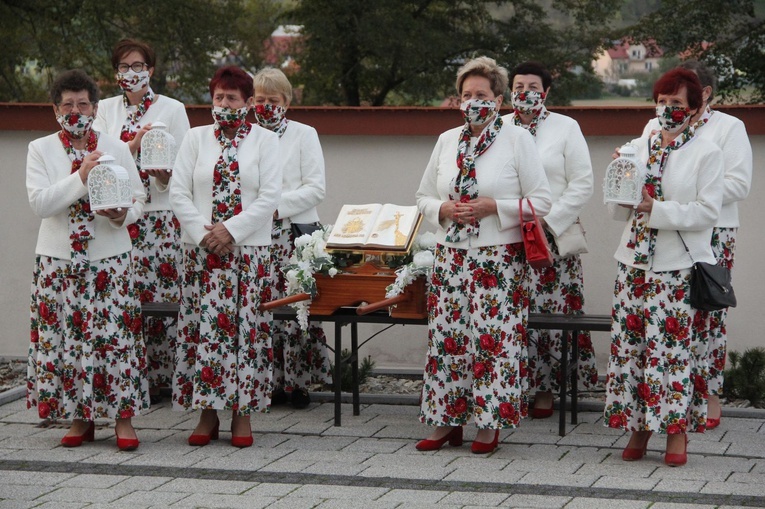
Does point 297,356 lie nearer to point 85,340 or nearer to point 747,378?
point 85,340

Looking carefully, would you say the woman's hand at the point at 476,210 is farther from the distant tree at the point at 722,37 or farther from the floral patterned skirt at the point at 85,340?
the distant tree at the point at 722,37

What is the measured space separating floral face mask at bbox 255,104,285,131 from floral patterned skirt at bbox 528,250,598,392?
193cm

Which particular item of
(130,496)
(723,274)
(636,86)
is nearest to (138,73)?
(130,496)

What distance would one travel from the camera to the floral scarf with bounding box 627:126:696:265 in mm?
6363

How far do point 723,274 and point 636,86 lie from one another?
30144 mm

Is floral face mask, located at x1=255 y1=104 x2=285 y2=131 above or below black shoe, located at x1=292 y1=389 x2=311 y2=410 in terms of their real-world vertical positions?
above

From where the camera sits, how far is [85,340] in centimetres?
669

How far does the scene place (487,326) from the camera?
6.54 meters

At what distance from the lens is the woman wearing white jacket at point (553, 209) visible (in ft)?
24.2

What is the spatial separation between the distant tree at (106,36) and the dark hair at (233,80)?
1504 cm

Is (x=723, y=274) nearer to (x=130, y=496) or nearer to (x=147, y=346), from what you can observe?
(x=130, y=496)

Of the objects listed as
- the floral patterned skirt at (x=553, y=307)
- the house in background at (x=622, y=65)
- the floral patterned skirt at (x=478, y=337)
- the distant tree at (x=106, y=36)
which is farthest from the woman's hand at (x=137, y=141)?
the house in background at (x=622, y=65)

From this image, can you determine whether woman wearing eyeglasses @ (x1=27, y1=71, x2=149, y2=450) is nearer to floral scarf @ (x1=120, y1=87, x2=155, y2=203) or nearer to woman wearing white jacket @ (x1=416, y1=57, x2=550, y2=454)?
floral scarf @ (x1=120, y1=87, x2=155, y2=203)

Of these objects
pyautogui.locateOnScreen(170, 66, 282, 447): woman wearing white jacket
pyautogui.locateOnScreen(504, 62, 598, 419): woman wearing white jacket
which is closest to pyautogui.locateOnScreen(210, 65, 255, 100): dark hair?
pyautogui.locateOnScreen(170, 66, 282, 447): woman wearing white jacket
